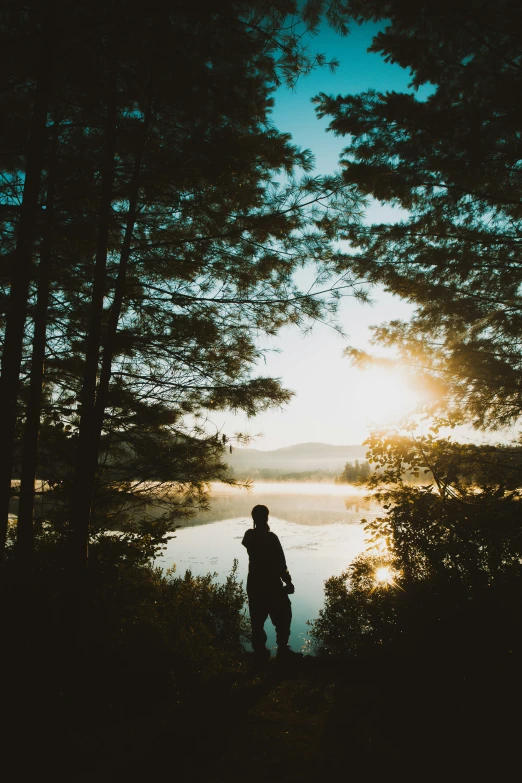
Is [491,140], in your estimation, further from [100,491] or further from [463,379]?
[100,491]

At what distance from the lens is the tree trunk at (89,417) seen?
384 cm

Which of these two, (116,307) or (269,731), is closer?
(269,731)

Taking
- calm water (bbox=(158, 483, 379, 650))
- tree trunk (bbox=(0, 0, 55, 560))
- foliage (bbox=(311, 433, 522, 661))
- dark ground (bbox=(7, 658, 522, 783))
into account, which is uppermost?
tree trunk (bbox=(0, 0, 55, 560))

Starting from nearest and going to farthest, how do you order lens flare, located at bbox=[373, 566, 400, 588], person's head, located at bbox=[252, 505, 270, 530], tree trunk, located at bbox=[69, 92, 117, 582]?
tree trunk, located at bbox=[69, 92, 117, 582] → person's head, located at bbox=[252, 505, 270, 530] → lens flare, located at bbox=[373, 566, 400, 588]

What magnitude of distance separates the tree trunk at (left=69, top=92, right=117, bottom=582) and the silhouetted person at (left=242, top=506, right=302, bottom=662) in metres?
1.89

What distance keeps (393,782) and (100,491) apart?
4109 millimetres

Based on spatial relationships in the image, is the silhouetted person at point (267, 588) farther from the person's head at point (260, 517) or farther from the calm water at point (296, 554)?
the calm water at point (296, 554)

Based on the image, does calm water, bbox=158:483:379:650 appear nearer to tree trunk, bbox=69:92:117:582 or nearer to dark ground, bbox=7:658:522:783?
tree trunk, bbox=69:92:117:582

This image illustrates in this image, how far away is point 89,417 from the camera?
13.1ft

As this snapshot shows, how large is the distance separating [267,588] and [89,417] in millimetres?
2959

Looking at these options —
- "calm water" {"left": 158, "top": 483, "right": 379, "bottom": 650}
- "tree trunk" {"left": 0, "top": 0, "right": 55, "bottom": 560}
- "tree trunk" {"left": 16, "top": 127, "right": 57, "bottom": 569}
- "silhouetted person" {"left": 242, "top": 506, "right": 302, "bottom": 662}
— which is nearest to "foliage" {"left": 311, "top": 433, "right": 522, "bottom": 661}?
"silhouetted person" {"left": 242, "top": 506, "right": 302, "bottom": 662}

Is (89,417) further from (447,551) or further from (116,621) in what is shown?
(447,551)

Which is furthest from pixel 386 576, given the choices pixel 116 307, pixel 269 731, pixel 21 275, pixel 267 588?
pixel 21 275

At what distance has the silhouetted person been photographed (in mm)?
4438
